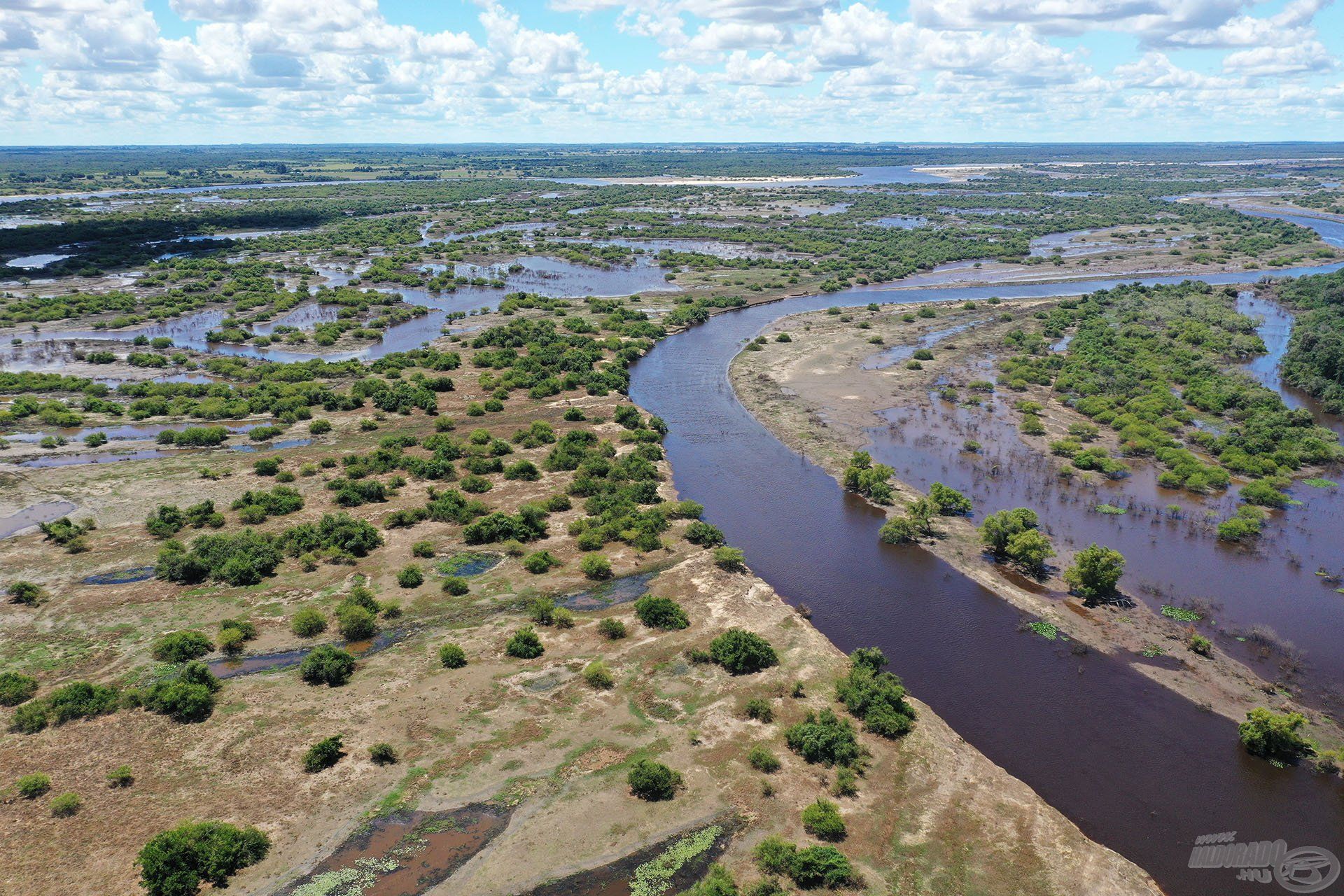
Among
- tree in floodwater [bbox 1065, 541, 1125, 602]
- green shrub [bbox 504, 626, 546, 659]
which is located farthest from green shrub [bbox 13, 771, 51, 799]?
tree in floodwater [bbox 1065, 541, 1125, 602]

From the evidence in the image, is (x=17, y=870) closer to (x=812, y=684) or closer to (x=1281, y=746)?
(x=812, y=684)

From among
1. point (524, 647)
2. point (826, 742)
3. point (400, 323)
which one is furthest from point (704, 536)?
point (400, 323)

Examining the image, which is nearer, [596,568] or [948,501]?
[596,568]

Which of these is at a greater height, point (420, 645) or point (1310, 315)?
point (1310, 315)

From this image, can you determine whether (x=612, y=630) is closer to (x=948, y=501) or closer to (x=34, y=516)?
(x=948, y=501)

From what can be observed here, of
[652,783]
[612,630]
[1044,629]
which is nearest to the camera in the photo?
[652,783]

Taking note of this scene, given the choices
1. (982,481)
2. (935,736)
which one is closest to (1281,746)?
(935,736)
